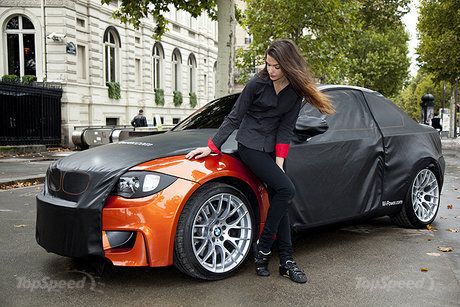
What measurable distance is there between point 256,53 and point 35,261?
76.2ft

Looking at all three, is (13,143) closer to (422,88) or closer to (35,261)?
(35,261)

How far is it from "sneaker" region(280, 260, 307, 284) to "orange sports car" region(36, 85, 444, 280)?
1.04 ft

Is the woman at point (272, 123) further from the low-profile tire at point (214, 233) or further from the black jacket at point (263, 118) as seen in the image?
the low-profile tire at point (214, 233)

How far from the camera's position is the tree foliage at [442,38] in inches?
1074

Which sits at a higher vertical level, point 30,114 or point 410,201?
point 30,114

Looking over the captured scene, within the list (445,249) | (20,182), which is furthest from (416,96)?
(445,249)

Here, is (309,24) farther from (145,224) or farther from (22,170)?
(145,224)

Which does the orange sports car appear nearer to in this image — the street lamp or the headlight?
the headlight

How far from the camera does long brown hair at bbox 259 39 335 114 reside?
3.74m

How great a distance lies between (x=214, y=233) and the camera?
391cm

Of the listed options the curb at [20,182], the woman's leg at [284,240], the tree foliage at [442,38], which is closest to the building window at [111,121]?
the curb at [20,182]

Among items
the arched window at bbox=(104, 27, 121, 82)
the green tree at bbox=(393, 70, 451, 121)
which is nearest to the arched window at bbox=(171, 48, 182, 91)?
the arched window at bbox=(104, 27, 121, 82)

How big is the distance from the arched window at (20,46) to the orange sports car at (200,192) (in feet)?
64.9

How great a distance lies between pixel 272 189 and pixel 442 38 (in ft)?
88.1
